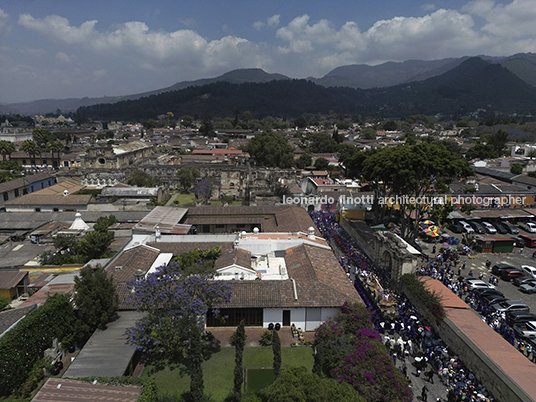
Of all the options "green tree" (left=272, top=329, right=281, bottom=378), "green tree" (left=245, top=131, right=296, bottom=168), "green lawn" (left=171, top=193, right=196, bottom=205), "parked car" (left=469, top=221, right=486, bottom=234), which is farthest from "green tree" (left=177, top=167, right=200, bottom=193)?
"green tree" (left=272, top=329, right=281, bottom=378)

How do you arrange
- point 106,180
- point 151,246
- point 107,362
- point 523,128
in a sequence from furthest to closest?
point 523,128 → point 106,180 → point 151,246 → point 107,362

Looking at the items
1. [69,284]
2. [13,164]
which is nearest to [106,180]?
[13,164]

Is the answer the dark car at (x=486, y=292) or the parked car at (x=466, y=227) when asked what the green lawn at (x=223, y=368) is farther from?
the parked car at (x=466, y=227)

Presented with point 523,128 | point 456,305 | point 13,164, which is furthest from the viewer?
point 523,128

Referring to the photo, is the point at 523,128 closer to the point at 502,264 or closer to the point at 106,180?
the point at 502,264

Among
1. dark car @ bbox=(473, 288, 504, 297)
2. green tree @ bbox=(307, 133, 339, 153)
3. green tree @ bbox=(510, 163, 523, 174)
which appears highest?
green tree @ bbox=(307, 133, 339, 153)

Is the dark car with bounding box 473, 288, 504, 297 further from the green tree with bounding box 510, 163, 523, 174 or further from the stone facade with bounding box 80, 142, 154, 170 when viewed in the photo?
the stone facade with bounding box 80, 142, 154, 170

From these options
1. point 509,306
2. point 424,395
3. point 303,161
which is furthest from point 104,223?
point 303,161
